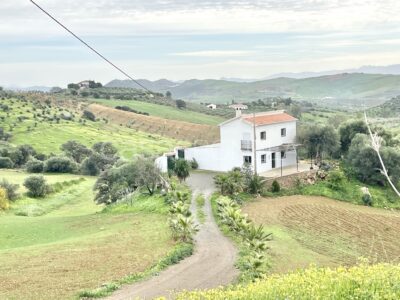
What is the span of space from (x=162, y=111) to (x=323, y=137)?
8653 cm

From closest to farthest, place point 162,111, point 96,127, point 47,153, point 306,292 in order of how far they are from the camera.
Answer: point 306,292
point 47,153
point 96,127
point 162,111

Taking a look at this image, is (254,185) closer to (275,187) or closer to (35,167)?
(275,187)

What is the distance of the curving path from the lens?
17844 mm

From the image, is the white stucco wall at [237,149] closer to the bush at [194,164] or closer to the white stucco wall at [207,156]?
the white stucco wall at [207,156]

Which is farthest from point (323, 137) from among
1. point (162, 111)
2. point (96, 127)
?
point (162, 111)

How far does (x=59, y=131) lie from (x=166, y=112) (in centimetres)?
4333

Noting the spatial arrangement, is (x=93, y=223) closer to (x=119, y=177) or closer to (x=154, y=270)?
(x=119, y=177)

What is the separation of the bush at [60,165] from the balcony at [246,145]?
31072mm

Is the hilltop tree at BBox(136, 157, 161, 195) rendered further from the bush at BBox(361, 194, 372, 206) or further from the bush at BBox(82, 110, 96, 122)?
the bush at BBox(82, 110, 96, 122)

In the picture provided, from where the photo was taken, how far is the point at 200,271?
20.4 m

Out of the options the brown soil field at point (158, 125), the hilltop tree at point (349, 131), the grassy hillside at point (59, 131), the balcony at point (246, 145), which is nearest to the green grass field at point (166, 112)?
the brown soil field at point (158, 125)

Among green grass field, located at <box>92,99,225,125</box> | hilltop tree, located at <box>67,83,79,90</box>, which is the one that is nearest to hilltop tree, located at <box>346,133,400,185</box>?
green grass field, located at <box>92,99,225,125</box>

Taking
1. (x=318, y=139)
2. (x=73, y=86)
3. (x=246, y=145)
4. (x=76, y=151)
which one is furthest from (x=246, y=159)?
(x=73, y=86)

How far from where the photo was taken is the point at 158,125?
117 meters
